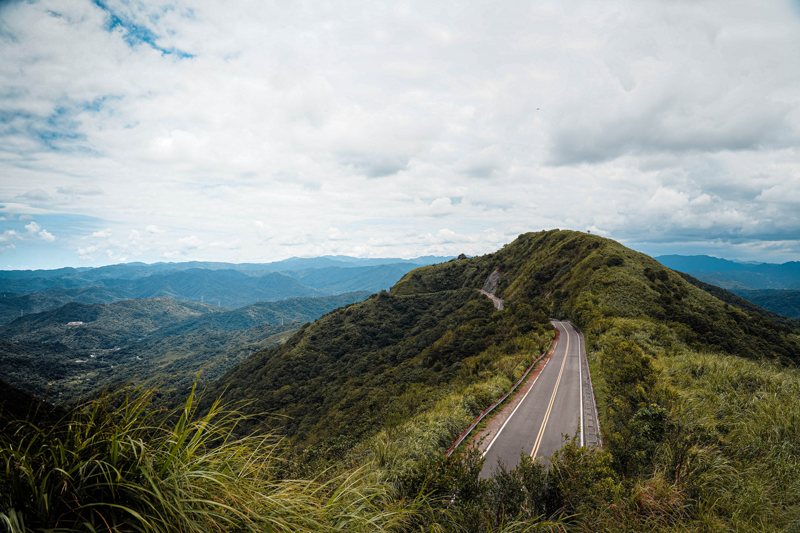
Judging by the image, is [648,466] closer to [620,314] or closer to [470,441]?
[470,441]

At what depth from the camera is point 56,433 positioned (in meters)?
2.90

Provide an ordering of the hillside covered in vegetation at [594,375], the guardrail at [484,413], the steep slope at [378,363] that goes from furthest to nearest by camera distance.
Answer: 1. the steep slope at [378,363]
2. the guardrail at [484,413]
3. the hillside covered in vegetation at [594,375]

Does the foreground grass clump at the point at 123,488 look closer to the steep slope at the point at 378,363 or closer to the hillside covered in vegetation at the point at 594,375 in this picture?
the hillside covered in vegetation at the point at 594,375

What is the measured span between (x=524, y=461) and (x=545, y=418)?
14.7 metres

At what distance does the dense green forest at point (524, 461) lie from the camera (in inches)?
106

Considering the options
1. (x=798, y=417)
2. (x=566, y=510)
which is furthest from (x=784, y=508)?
(x=798, y=417)

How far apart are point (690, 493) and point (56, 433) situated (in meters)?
9.63

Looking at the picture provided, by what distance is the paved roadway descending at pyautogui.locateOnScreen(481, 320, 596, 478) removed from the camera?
16641mm

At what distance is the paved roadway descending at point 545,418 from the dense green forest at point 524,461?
5.26ft

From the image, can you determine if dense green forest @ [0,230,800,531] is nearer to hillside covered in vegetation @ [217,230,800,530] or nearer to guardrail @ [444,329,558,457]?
hillside covered in vegetation @ [217,230,800,530]

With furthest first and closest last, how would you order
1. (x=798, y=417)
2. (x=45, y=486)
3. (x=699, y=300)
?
(x=699, y=300) < (x=798, y=417) < (x=45, y=486)

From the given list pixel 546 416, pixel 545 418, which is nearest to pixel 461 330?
pixel 546 416

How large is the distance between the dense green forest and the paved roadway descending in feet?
5.26

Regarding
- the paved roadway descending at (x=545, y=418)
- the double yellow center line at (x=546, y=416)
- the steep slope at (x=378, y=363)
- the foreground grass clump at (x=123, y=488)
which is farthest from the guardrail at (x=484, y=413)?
the foreground grass clump at (x=123, y=488)
